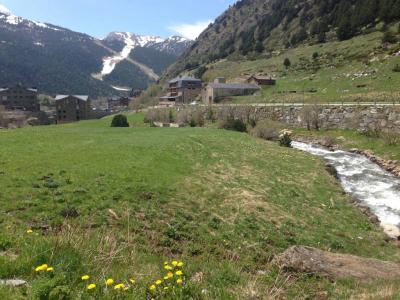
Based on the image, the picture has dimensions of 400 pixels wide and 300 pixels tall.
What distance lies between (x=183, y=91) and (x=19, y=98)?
93599 millimetres

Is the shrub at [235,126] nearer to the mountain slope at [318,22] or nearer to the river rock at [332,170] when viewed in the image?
the river rock at [332,170]

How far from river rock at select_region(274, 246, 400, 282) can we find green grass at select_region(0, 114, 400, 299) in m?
0.58

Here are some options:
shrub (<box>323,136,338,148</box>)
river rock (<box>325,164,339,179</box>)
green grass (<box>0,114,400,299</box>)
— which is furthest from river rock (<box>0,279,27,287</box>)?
shrub (<box>323,136,338,148</box>)

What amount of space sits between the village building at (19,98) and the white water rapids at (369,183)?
169804mm

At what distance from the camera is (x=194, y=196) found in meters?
20.3

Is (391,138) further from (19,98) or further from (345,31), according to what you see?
(19,98)

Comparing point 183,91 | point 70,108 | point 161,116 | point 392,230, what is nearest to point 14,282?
point 392,230

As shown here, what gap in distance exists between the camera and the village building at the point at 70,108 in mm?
141500

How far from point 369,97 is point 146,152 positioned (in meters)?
48.7

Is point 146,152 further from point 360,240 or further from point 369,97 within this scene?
point 369,97

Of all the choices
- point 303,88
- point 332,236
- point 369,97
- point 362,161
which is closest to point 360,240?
point 332,236

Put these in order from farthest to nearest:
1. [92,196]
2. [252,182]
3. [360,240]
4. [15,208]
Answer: [252,182] → [360,240] → [92,196] → [15,208]

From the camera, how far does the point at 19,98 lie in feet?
598

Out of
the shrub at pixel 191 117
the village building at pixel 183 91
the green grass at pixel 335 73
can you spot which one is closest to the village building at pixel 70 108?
the village building at pixel 183 91
